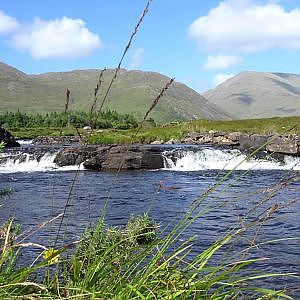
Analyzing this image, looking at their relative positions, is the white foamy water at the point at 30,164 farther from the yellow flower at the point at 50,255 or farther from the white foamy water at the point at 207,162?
the yellow flower at the point at 50,255

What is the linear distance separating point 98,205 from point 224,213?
4.63 metres

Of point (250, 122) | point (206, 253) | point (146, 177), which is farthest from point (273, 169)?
point (250, 122)

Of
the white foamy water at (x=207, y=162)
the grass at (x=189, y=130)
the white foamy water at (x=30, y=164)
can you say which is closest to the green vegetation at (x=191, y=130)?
the grass at (x=189, y=130)

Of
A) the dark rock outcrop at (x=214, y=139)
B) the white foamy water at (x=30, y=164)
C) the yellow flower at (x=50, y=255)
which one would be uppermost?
the yellow flower at (x=50, y=255)

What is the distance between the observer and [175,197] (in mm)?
20156

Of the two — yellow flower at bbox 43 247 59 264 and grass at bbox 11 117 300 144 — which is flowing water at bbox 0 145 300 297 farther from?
grass at bbox 11 117 300 144

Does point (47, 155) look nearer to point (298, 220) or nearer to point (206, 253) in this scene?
point (298, 220)

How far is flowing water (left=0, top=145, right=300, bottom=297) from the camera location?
4.85 metres

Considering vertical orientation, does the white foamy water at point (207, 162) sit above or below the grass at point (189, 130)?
below

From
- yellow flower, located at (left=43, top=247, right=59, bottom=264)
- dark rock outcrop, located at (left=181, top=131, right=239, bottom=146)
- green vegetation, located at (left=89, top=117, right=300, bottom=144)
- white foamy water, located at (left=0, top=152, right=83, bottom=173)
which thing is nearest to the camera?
yellow flower, located at (left=43, top=247, right=59, bottom=264)

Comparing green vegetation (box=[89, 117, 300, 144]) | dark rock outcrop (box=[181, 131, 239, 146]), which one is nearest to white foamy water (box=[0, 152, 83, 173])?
green vegetation (box=[89, 117, 300, 144])

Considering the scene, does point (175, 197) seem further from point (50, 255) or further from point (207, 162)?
point (50, 255)

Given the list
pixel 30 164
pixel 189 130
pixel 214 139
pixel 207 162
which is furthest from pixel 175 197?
pixel 189 130

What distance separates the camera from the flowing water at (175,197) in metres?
4.85
